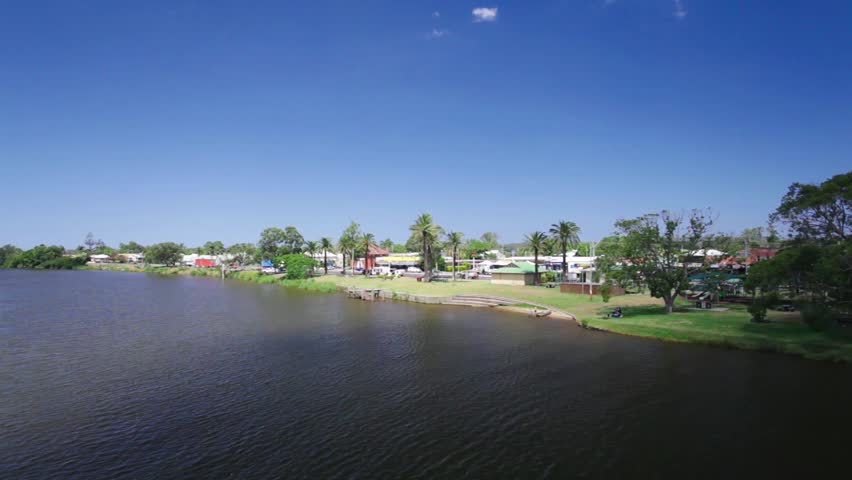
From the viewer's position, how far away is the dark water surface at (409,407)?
55.1 feet

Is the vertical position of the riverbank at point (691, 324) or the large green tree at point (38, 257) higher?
the large green tree at point (38, 257)

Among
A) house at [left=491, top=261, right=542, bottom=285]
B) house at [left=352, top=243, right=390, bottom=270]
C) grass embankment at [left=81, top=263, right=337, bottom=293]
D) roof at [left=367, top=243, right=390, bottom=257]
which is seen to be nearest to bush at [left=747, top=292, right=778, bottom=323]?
house at [left=491, top=261, right=542, bottom=285]

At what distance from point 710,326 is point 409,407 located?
1151 inches

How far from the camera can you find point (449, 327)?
45562 mm

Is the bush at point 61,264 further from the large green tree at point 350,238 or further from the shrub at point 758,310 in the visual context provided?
the shrub at point 758,310

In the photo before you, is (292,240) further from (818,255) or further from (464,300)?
(818,255)

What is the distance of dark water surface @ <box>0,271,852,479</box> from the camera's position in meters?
16.8

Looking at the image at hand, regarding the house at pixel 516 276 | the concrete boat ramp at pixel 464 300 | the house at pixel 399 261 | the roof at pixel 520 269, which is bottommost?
the concrete boat ramp at pixel 464 300

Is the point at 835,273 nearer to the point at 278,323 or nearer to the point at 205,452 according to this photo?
the point at 205,452

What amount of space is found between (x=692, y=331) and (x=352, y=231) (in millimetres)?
86334

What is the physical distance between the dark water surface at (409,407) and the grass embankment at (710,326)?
4.88 feet

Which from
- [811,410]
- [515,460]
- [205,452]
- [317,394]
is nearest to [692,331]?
[811,410]

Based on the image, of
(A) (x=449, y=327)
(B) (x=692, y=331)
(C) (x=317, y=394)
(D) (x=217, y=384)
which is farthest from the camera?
(A) (x=449, y=327)

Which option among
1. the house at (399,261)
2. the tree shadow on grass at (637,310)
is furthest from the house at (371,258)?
the tree shadow on grass at (637,310)
